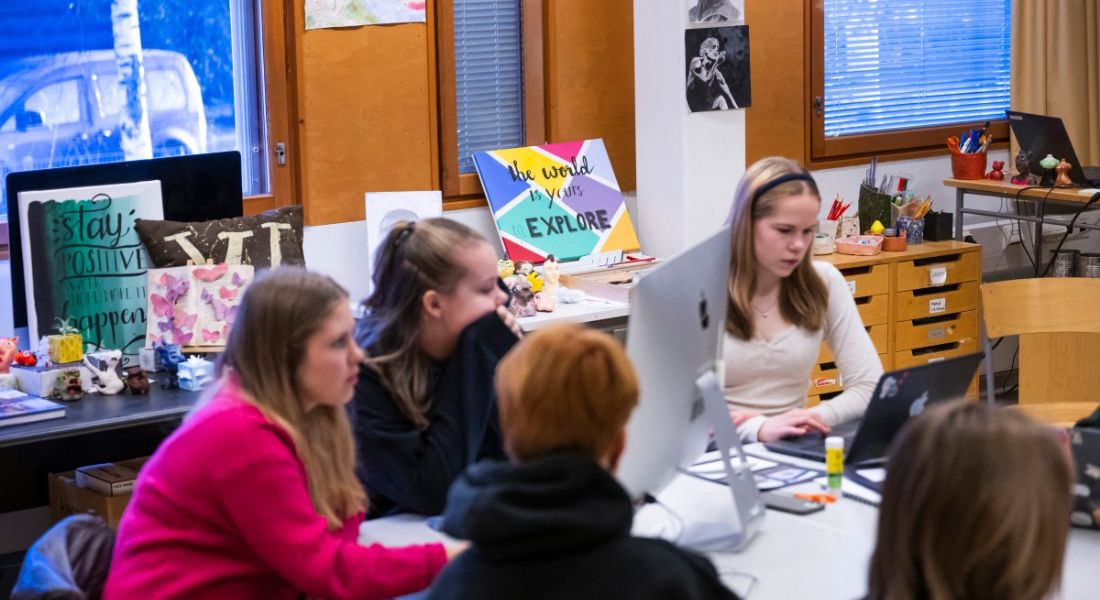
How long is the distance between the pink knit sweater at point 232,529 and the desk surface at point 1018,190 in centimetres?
331

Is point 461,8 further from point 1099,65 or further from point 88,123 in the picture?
point 1099,65

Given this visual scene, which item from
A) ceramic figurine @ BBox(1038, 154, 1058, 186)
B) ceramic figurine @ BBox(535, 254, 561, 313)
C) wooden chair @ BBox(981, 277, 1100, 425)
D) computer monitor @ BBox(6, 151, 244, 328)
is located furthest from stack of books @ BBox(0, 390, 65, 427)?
ceramic figurine @ BBox(1038, 154, 1058, 186)

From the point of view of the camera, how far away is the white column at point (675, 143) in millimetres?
4215

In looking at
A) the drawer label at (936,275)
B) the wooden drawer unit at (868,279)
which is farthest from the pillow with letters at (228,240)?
the drawer label at (936,275)

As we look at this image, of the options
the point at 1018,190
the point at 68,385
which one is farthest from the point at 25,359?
the point at 1018,190

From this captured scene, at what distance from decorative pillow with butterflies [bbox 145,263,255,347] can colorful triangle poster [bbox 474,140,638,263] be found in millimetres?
1097

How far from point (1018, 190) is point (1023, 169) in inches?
7.5

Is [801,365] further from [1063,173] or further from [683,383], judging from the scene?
[1063,173]

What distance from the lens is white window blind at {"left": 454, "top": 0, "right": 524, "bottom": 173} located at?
14.0ft

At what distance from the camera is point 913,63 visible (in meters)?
5.36

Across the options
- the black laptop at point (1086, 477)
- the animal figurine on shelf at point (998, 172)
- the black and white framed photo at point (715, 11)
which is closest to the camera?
the black laptop at point (1086, 477)

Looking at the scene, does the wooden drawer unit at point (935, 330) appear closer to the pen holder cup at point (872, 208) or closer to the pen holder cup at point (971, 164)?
the pen holder cup at point (872, 208)

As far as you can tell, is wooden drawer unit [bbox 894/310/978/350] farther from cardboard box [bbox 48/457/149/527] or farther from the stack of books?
the stack of books

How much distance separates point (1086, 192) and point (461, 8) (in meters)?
2.19
